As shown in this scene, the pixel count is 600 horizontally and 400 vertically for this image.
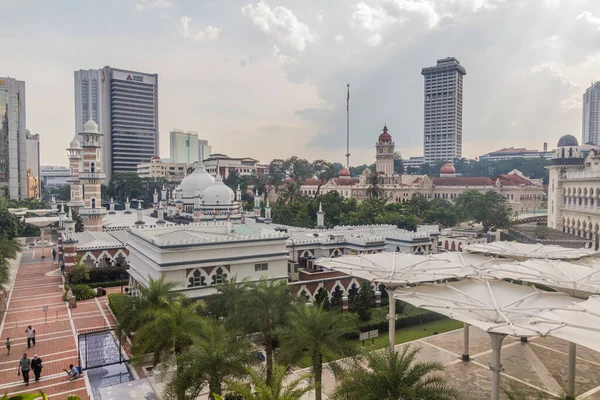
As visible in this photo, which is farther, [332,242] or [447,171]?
[447,171]

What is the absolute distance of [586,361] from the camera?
23.5 metres

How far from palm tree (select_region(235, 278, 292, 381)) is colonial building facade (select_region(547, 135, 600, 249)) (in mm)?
49864

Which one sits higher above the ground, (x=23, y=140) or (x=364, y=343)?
(x=23, y=140)

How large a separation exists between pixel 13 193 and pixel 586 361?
12343 cm

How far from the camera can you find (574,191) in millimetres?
62438

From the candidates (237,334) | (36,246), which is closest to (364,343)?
(237,334)

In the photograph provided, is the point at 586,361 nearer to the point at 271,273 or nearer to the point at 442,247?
the point at 271,273

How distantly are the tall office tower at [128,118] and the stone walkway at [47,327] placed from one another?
121 meters

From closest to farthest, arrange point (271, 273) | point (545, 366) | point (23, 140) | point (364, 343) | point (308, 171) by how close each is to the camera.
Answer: point (545, 366) < point (364, 343) < point (271, 273) < point (23, 140) < point (308, 171)

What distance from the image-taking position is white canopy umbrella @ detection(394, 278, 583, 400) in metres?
14.6

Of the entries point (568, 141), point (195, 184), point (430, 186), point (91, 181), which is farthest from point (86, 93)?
point (568, 141)

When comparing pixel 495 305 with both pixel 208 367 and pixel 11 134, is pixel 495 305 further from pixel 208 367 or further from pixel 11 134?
pixel 11 134

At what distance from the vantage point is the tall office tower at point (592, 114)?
186375 mm

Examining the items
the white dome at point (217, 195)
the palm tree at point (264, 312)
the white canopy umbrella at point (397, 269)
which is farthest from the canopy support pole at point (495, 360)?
the white dome at point (217, 195)
